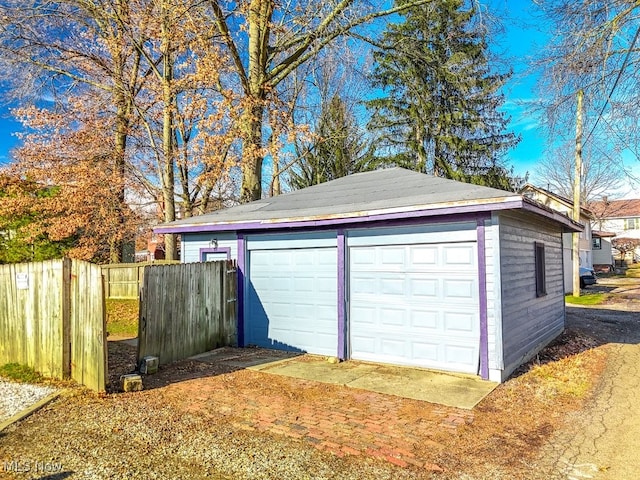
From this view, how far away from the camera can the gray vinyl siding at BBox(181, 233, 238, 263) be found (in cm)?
923

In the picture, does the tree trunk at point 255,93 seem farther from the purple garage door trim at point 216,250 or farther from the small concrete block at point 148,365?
the small concrete block at point 148,365

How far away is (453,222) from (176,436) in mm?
4808

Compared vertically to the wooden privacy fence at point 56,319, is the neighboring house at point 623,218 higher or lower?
higher

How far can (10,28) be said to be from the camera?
46.5 ft

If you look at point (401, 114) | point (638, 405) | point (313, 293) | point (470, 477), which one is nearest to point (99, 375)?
point (313, 293)

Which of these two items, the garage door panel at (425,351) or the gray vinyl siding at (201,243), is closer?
the garage door panel at (425,351)

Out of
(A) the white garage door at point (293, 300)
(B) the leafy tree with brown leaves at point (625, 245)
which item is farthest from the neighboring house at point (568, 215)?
(A) the white garage door at point (293, 300)

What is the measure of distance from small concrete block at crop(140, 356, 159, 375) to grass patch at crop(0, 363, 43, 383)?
1.39m

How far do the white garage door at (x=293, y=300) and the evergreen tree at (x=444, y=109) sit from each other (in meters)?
15.4

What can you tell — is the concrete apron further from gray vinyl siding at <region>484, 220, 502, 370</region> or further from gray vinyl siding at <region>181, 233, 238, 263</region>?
gray vinyl siding at <region>181, 233, 238, 263</region>

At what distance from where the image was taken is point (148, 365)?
6.72m

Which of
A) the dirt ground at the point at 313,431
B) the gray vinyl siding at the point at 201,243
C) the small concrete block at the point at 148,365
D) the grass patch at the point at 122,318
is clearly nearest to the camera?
the dirt ground at the point at 313,431

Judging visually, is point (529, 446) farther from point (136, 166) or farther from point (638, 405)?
point (136, 166)

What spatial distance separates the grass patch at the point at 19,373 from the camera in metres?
6.32
